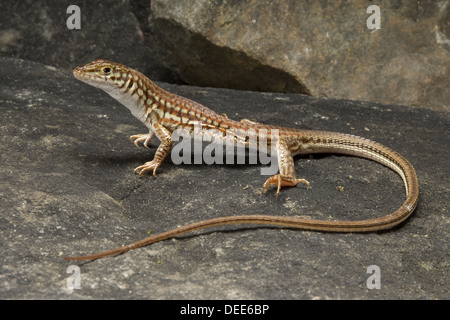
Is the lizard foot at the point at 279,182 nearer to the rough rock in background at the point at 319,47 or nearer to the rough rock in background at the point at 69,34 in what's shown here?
the rough rock in background at the point at 319,47

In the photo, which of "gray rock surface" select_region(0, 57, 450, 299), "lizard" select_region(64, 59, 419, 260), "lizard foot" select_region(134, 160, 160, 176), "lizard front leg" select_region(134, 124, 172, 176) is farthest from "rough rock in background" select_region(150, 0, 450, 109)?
"lizard foot" select_region(134, 160, 160, 176)

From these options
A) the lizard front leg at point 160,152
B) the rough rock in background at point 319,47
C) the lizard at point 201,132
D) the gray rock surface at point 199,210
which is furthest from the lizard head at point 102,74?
the rough rock in background at point 319,47

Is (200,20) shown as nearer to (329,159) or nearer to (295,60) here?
(295,60)

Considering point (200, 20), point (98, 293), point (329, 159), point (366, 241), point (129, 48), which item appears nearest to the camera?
point (98, 293)

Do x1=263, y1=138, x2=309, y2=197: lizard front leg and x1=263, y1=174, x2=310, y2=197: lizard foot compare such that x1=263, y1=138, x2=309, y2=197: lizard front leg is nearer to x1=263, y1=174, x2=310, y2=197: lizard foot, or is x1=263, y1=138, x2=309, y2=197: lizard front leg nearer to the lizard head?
x1=263, y1=174, x2=310, y2=197: lizard foot

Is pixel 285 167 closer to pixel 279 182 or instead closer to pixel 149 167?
pixel 279 182

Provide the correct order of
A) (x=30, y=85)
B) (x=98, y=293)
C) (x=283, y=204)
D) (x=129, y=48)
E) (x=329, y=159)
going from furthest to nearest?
(x=129, y=48)
(x=30, y=85)
(x=329, y=159)
(x=283, y=204)
(x=98, y=293)

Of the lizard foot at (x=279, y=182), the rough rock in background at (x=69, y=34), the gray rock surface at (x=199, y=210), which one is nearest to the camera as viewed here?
the gray rock surface at (x=199, y=210)

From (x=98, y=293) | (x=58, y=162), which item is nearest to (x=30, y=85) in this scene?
(x=58, y=162)
